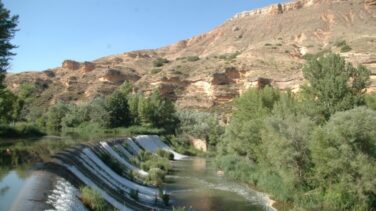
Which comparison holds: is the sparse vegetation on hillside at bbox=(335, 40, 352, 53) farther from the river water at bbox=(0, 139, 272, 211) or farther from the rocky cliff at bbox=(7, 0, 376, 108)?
the river water at bbox=(0, 139, 272, 211)

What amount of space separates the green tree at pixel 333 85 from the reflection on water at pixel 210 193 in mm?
10224

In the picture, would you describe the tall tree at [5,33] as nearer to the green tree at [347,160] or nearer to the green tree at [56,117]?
the green tree at [347,160]

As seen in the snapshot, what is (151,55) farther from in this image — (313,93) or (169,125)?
(313,93)

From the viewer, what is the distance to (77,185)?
18.5m

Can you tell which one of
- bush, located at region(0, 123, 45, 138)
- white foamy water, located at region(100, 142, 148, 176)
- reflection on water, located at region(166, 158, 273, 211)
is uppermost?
bush, located at region(0, 123, 45, 138)

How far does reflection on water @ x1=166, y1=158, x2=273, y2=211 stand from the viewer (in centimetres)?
2450

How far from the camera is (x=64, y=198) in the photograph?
50.2ft

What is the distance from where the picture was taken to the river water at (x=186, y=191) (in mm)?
15344

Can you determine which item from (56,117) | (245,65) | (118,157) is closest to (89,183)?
(118,157)

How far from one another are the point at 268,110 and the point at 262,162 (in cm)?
1050

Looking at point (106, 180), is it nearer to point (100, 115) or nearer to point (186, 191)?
point (186, 191)

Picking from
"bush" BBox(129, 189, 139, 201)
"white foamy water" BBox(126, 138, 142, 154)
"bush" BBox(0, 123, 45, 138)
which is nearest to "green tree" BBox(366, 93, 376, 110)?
"white foamy water" BBox(126, 138, 142, 154)

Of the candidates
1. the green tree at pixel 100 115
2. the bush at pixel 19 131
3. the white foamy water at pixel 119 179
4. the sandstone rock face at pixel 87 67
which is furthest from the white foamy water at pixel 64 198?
the sandstone rock face at pixel 87 67

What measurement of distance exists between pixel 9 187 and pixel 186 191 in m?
13.6
